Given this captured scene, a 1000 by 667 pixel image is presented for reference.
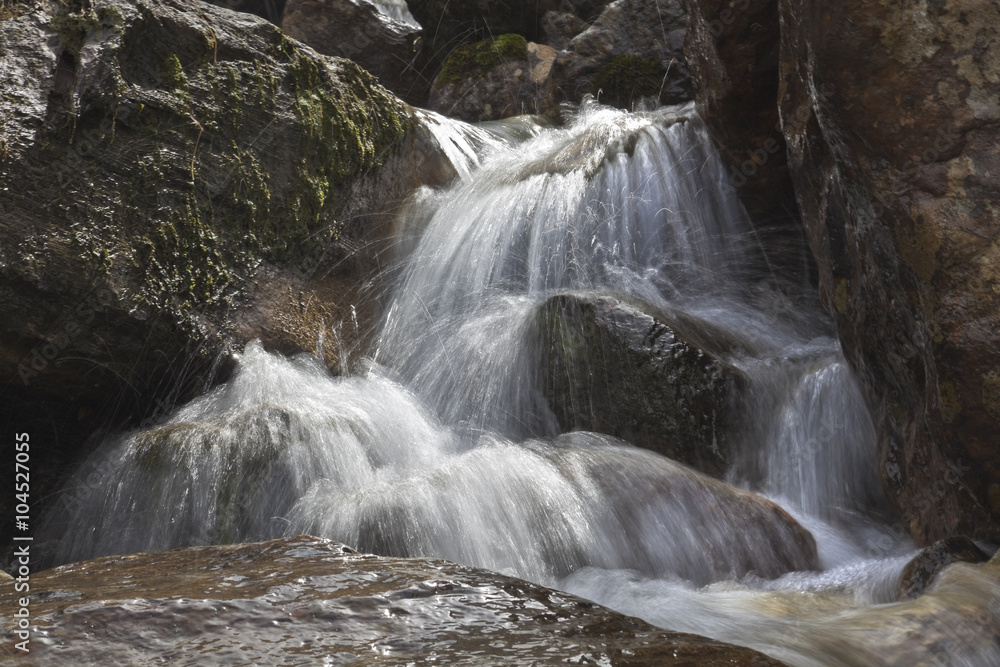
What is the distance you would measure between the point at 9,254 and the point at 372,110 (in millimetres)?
2695

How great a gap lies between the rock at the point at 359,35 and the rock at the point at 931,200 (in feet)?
26.4

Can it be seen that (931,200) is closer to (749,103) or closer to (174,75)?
(749,103)

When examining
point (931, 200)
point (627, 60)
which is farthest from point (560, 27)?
point (931, 200)

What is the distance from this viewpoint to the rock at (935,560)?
2.45 meters

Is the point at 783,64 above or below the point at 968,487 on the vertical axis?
above

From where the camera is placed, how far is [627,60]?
894 centimetres

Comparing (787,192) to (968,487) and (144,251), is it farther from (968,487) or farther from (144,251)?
(144,251)

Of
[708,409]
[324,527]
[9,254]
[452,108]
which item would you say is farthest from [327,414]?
[452,108]

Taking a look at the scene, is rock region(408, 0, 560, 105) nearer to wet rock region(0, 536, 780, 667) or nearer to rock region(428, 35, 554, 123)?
rock region(428, 35, 554, 123)

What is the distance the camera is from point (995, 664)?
183cm

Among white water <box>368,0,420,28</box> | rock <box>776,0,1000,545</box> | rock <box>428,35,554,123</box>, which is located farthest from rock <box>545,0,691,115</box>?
rock <box>776,0,1000,545</box>

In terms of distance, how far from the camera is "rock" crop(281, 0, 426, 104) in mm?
10227

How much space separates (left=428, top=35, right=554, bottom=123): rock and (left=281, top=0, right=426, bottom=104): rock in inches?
25.7

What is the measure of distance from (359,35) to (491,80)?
6.33 feet
